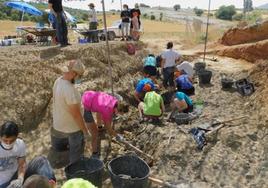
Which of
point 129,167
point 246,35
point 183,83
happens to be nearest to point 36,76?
point 129,167

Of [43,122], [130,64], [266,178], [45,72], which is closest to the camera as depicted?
[266,178]

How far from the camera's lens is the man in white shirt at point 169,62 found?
10.3 metres

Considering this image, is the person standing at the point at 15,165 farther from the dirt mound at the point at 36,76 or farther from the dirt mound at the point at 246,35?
the dirt mound at the point at 246,35

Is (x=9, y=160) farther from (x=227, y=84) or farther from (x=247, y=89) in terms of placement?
(x=227, y=84)

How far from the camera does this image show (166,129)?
749cm

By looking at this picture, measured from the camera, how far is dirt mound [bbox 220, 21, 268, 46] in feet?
54.1

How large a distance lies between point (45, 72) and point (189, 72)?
4.05 meters

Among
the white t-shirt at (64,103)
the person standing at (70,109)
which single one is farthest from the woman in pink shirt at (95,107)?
the white t-shirt at (64,103)

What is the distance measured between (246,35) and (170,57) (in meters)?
8.04

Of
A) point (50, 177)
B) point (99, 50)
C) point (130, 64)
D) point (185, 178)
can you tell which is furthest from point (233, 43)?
point (50, 177)

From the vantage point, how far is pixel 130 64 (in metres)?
11.7

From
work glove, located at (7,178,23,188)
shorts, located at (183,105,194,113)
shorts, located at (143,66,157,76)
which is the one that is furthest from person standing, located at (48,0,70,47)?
work glove, located at (7,178,23,188)

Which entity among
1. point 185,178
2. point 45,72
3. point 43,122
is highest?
point 45,72

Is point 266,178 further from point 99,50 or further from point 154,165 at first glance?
point 99,50
